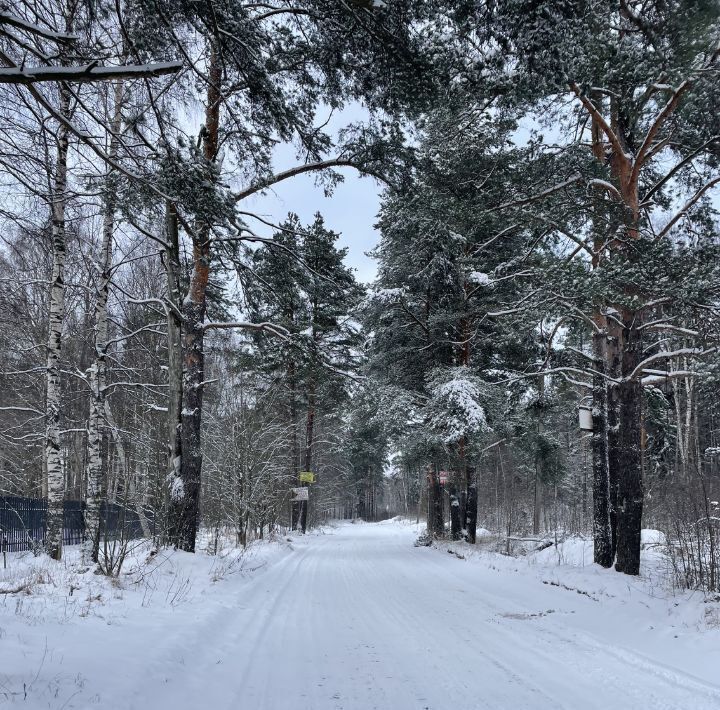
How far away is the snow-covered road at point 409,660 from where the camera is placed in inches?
145

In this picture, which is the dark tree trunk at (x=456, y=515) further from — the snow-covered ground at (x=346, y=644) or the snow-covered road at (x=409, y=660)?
the snow-covered road at (x=409, y=660)

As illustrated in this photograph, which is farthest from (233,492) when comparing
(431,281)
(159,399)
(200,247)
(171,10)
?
(171,10)

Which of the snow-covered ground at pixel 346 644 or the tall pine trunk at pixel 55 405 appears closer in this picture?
the snow-covered ground at pixel 346 644

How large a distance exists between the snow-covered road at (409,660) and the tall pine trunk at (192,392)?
75.6 inches

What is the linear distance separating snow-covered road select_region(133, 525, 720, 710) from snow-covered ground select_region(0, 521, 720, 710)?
0.02 meters

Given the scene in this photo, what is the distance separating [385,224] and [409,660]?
48.9ft

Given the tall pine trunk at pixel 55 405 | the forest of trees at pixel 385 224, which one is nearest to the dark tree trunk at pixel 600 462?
the forest of trees at pixel 385 224

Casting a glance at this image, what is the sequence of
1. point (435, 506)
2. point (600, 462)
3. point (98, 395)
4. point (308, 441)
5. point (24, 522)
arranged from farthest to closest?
point (308, 441), point (435, 506), point (24, 522), point (600, 462), point (98, 395)

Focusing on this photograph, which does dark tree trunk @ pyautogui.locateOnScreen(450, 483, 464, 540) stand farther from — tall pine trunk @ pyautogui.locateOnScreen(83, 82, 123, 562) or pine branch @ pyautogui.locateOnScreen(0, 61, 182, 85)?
pine branch @ pyautogui.locateOnScreen(0, 61, 182, 85)

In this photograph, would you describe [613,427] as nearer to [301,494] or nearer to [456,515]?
[456,515]

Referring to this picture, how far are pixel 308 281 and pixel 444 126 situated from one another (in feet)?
12.9

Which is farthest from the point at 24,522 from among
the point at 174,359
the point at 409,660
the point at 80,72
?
the point at 80,72

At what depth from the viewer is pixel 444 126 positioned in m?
9.41

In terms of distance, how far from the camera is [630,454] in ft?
27.5
